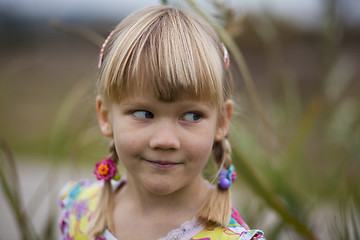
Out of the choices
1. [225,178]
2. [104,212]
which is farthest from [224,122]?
[104,212]

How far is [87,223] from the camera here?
96 cm

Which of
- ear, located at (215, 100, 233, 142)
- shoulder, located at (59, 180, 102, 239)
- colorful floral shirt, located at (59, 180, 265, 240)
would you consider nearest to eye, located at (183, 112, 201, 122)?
ear, located at (215, 100, 233, 142)

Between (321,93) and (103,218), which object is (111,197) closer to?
(103,218)

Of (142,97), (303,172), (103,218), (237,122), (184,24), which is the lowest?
(303,172)

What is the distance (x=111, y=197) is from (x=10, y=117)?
3.38 meters

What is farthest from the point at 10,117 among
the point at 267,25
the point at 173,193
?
the point at 173,193

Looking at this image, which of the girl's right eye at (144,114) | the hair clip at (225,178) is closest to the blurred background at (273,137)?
the hair clip at (225,178)

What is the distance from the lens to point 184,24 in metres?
0.79

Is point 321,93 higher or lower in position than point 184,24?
lower

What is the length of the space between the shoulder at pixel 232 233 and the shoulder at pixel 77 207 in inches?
12.4

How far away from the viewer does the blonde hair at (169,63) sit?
2.37 feet

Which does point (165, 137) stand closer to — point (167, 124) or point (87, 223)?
point (167, 124)

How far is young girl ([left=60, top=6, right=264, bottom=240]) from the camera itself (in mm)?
727

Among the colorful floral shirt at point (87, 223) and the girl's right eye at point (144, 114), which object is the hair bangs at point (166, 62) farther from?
the colorful floral shirt at point (87, 223)
